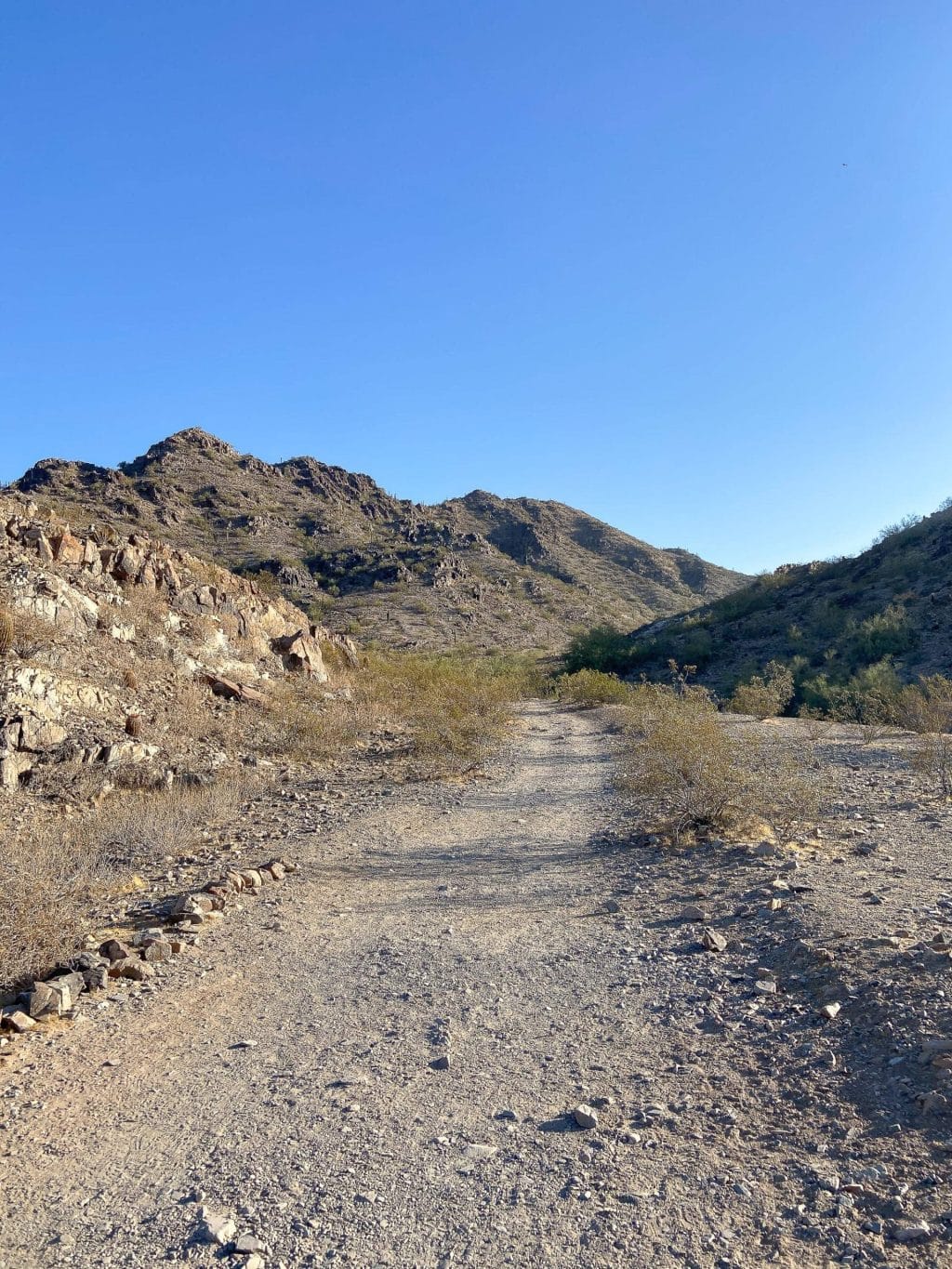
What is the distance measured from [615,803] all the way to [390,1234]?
337 inches

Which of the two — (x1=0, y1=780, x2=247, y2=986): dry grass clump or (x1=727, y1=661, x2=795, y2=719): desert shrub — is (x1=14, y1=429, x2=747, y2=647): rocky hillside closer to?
(x1=0, y1=780, x2=247, y2=986): dry grass clump

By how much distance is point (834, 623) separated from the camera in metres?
29.8

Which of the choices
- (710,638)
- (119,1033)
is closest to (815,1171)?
(119,1033)

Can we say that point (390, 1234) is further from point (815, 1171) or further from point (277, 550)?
point (277, 550)

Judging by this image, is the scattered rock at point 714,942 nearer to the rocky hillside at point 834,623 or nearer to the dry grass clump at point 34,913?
the dry grass clump at point 34,913

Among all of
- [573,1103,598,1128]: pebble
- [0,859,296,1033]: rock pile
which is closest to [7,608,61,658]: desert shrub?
[0,859,296,1033]: rock pile

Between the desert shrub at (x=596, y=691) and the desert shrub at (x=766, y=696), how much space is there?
153 inches

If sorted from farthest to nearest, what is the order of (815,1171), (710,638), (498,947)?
(710,638), (498,947), (815,1171)

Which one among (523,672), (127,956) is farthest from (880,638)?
(127,956)

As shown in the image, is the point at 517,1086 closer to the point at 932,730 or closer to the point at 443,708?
the point at 932,730

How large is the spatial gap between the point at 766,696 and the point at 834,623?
38.0 feet

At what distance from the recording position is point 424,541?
6812 centimetres

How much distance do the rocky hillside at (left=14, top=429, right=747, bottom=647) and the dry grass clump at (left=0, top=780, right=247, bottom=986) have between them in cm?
1973

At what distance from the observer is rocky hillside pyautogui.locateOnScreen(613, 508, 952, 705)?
25000mm
